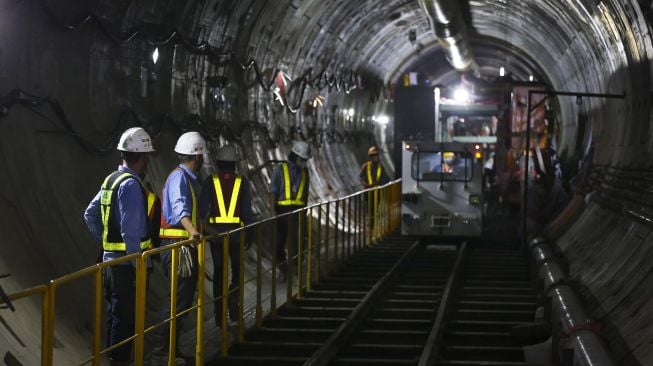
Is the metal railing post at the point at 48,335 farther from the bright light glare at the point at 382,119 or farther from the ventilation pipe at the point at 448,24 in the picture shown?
the bright light glare at the point at 382,119

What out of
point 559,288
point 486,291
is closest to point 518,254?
point 486,291

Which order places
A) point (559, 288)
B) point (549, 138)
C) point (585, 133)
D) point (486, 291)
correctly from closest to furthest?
point (559, 288) < point (486, 291) < point (585, 133) < point (549, 138)

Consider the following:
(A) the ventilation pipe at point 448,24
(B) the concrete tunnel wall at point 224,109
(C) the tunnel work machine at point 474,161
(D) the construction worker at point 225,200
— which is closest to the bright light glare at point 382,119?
(C) the tunnel work machine at point 474,161

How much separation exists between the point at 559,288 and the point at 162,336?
13.5ft

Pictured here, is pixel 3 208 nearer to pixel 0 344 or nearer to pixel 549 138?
pixel 0 344

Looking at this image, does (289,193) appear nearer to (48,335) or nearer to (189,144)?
(189,144)

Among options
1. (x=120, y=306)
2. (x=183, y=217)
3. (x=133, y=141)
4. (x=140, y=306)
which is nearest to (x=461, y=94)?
(x=183, y=217)

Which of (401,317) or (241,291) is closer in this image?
(241,291)

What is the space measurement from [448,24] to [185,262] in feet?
50.9

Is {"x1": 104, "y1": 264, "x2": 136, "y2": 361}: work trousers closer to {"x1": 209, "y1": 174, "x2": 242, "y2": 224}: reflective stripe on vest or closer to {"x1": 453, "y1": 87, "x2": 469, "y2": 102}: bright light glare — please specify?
{"x1": 209, "y1": 174, "x2": 242, "y2": 224}: reflective stripe on vest

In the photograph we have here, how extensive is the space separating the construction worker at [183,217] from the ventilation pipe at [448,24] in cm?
1201

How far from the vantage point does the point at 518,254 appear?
18.1m

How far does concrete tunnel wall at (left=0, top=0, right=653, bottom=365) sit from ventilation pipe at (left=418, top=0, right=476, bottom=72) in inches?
39.1

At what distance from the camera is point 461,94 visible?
27453mm
